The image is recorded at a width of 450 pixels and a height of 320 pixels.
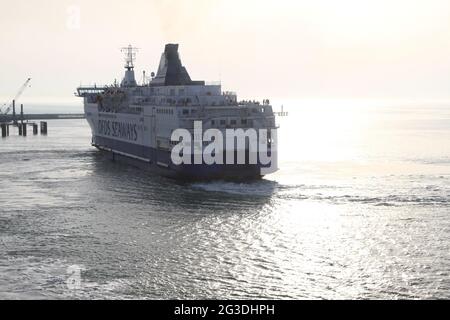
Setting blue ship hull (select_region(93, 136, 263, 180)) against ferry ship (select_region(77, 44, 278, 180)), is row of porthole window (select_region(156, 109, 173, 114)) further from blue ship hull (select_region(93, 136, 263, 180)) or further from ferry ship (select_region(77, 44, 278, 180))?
blue ship hull (select_region(93, 136, 263, 180))

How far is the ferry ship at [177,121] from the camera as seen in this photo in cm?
5400

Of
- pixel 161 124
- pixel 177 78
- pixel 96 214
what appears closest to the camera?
pixel 96 214

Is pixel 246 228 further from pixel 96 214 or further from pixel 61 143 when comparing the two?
pixel 61 143

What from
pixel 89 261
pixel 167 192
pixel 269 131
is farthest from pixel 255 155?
pixel 89 261

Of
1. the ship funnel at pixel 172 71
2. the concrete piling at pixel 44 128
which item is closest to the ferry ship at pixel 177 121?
the ship funnel at pixel 172 71

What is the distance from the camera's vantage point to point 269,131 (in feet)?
182

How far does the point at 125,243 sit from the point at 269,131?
24.2 meters

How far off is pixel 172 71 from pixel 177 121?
542 inches

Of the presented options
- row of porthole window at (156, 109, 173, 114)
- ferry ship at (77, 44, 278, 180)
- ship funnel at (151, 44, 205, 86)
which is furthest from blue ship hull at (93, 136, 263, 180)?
ship funnel at (151, 44, 205, 86)

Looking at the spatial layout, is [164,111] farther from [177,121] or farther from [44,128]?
[44,128]

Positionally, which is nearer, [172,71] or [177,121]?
[177,121]

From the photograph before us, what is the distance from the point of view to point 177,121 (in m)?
55.4

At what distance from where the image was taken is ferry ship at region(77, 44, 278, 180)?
177ft

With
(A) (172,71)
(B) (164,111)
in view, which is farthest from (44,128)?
(B) (164,111)
